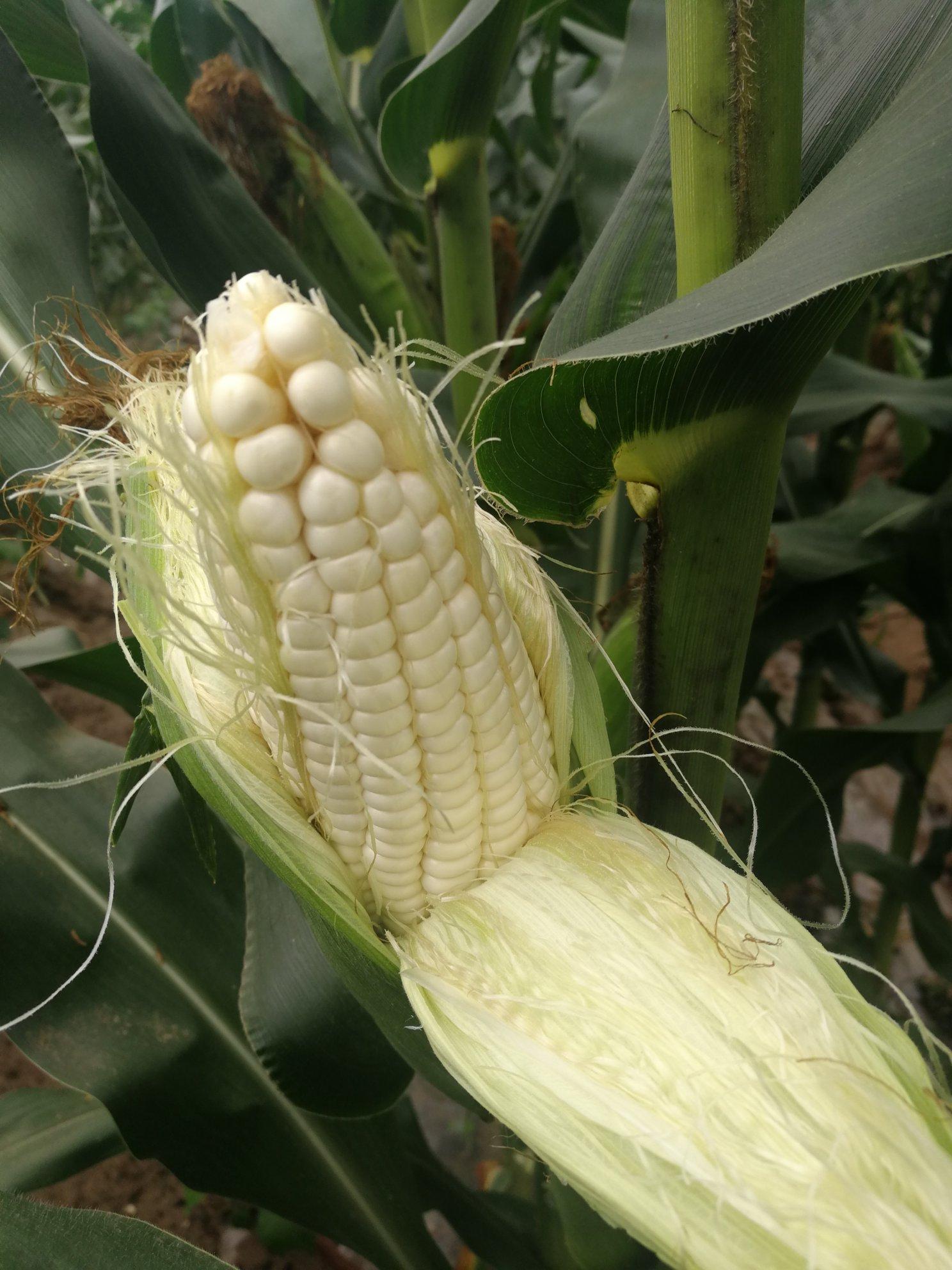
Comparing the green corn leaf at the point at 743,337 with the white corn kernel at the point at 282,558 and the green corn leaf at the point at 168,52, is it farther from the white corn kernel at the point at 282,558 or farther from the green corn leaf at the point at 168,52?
the green corn leaf at the point at 168,52

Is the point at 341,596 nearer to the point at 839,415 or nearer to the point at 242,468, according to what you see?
the point at 242,468

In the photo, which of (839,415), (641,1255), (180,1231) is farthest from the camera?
(180,1231)

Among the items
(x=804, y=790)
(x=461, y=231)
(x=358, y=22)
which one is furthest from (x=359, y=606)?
(x=358, y=22)

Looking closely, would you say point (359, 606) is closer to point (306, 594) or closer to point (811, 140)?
point (306, 594)

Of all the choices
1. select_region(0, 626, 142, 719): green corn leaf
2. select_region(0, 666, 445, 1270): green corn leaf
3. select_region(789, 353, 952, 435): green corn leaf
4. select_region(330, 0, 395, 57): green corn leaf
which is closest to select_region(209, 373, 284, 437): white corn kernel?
select_region(0, 626, 142, 719): green corn leaf

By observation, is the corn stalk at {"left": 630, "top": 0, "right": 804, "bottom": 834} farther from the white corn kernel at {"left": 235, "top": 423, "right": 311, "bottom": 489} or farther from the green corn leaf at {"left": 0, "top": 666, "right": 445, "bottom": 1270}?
the green corn leaf at {"left": 0, "top": 666, "right": 445, "bottom": 1270}

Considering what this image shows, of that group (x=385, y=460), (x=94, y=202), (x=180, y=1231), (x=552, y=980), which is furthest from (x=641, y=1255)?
(x=94, y=202)
